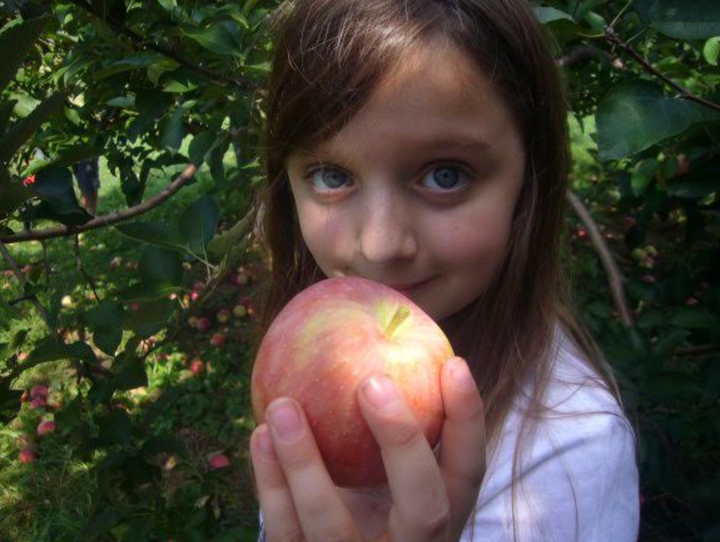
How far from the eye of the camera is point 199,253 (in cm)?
107

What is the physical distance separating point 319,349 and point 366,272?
203 mm

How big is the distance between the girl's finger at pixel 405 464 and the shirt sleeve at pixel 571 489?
27 cm

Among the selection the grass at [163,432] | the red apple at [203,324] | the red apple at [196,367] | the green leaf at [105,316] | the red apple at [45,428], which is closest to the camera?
the green leaf at [105,316]

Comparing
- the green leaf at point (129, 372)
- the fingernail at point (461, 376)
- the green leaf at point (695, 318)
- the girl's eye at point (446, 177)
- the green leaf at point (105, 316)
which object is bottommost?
the green leaf at point (695, 318)

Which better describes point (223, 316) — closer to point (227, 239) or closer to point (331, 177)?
point (227, 239)

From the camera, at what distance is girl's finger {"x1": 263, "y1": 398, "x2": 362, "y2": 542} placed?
586mm

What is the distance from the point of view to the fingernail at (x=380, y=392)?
562 mm

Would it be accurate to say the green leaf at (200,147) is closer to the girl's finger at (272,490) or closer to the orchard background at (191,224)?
the orchard background at (191,224)

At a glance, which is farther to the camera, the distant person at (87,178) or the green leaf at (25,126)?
the distant person at (87,178)

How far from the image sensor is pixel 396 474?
1.89 feet

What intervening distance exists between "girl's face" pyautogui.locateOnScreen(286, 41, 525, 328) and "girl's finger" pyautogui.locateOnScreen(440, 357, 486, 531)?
0.19 metres

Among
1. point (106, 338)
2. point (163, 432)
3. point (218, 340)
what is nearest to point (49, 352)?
point (106, 338)

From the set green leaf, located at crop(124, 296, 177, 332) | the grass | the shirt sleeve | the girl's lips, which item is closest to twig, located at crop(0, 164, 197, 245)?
the grass

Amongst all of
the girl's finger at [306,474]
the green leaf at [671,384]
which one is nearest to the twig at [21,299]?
the girl's finger at [306,474]
